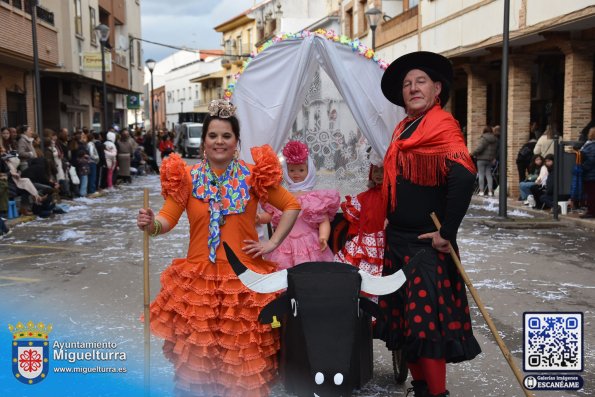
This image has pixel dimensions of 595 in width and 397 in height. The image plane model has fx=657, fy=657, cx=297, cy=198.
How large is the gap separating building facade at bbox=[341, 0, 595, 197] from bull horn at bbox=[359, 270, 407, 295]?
427 inches

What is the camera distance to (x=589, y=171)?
12.4 meters

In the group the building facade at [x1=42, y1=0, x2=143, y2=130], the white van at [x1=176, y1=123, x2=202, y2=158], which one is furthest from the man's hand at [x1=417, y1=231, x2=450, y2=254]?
the white van at [x1=176, y1=123, x2=202, y2=158]

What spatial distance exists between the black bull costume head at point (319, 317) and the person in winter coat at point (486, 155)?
1446cm

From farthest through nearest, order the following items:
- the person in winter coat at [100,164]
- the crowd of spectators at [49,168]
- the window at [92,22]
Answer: the window at [92,22] → the person in winter coat at [100,164] → the crowd of spectators at [49,168]

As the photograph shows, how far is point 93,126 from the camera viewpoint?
29.8 metres

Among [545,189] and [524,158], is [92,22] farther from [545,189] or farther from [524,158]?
[545,189]

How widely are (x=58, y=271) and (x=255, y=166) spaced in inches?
224

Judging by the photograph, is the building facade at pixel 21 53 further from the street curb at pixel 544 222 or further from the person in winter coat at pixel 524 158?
the person in winter coat at pixel 524 158

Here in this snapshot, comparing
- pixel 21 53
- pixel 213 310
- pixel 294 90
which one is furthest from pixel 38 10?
pixel 213 310

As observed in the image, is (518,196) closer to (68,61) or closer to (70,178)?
(70,178)

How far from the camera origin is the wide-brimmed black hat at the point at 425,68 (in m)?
4.06

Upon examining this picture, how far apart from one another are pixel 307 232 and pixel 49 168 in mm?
10821

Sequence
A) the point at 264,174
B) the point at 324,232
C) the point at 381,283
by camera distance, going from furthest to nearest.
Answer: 1. the point at 324,232
2. the point at 264,174
3. the point at 381,283

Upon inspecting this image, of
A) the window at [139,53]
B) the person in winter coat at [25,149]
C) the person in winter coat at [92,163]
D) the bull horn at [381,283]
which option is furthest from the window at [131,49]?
the bull horn at [381,283]
